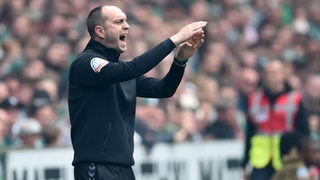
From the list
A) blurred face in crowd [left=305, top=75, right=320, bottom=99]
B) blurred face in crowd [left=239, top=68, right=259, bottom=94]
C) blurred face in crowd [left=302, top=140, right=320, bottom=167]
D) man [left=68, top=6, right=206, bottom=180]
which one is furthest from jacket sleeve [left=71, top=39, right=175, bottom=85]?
blurred face in crowd [left=305, top=75, right=320, bottom=99]

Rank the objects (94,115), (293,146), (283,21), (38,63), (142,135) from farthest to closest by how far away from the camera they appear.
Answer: (283,21)
(38,63)
(142,135)
(293,146)
(94,115)

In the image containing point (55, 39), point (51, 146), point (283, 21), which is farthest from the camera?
point (283, 21)

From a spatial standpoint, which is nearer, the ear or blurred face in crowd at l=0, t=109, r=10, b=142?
the ear

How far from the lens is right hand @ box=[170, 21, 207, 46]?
885 cm

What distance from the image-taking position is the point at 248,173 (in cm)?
1381

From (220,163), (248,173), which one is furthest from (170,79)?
(220,163)

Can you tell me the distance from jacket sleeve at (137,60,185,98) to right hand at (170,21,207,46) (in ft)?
1.62

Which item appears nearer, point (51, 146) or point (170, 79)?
point (170, 79)

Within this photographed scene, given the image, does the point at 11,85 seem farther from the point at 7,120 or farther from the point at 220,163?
the point at 220,163

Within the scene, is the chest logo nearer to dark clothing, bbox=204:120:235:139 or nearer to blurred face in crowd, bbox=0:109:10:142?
blurred face in crowd, bbox=0:109:10:142

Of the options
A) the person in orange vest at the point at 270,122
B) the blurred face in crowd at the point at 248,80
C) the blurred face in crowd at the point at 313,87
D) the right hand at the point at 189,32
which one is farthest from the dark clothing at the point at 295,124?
the blurred face in crowd at the point at 313,87

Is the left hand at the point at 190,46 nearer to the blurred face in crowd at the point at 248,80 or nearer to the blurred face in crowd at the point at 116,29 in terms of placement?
the blurred face in crowd at the point at 116,29

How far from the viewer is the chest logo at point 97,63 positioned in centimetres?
906

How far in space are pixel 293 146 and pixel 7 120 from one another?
11.7ft
